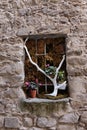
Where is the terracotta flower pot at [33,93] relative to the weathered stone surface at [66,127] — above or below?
above

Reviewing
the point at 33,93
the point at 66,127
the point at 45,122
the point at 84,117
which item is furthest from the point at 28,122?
the point at 84,117

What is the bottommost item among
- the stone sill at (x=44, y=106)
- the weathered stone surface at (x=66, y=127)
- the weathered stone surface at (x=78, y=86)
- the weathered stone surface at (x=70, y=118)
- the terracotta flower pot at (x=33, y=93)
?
the weathered stone surface at (x=66, y=127)

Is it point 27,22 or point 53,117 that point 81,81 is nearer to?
point 53,117

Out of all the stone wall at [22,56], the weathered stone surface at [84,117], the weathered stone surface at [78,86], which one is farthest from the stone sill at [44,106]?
the weathered stone surface at [84,117]

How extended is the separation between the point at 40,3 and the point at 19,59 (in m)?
0.90

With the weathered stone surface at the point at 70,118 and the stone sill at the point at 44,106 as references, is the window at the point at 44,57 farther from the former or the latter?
the weathered stone surface at the point at 70,118

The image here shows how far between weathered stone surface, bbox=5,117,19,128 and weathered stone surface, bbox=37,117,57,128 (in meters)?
0.33

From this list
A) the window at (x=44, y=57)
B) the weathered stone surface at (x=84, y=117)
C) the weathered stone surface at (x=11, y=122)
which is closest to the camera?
the weathered stone surface at (x=84, y=117)

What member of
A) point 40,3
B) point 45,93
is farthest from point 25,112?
point 40,3

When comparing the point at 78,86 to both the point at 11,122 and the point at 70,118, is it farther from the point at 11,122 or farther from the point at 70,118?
the point at 11,122

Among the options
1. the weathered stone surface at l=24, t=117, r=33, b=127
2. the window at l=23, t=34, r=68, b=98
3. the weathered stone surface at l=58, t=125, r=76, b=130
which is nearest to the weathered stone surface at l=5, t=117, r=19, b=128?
the weathered stone surface at l=24, t=117, r=33, b=127

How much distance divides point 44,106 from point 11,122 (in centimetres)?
55

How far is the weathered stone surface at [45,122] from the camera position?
11.4 ft

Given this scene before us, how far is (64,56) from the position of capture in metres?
3.61
